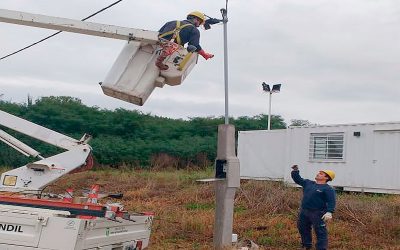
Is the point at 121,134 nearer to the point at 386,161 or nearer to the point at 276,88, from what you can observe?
the point at 276,88

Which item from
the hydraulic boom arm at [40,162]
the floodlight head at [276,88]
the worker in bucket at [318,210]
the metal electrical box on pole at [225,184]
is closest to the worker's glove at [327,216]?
the worker in bucket at [318,210]

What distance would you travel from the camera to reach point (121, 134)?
113 ft

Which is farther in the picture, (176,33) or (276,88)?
(276,88)

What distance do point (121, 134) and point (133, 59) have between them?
27.1 m

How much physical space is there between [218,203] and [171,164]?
72.3ft

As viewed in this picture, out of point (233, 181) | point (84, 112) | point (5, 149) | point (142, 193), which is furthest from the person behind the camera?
point (84, 112)

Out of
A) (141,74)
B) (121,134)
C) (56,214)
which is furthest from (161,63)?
(121,134)

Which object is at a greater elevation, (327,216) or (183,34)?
(183,34)

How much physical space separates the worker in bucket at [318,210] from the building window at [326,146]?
328 inches

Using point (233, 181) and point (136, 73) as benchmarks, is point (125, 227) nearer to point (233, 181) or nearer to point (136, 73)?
point (136, 73)

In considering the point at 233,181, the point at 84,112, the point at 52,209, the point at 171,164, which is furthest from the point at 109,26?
the point at 84,112

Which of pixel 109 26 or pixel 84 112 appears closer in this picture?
pixel 109 26

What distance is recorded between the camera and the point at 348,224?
41.5 feet

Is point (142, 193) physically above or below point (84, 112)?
below
